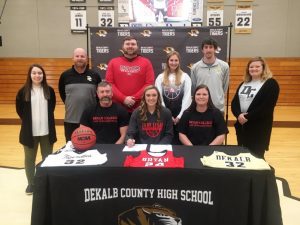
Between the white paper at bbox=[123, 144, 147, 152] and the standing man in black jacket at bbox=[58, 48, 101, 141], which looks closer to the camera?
the white paper at bbox=[123, 144, 147, 152]

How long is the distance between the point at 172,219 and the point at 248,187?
621 millimetres

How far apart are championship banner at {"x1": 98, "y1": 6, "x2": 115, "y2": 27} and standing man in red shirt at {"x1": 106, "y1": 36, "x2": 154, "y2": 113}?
5285mm

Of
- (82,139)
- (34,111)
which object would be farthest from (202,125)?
(34,111)

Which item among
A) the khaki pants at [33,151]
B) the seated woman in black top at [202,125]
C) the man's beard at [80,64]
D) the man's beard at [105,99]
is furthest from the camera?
the man's beard at [80,64]

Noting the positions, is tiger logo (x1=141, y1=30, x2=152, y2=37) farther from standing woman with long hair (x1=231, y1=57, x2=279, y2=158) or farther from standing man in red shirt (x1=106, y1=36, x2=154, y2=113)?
standing woman with long hair (x1=231, y1=57, x2=279, y2=158)

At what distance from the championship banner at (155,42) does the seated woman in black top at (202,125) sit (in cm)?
256

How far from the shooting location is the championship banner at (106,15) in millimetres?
9094

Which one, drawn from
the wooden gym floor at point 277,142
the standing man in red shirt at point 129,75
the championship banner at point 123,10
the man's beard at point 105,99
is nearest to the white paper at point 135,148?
the man's beard at point 105,99

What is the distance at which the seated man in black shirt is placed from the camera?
11.8 ft

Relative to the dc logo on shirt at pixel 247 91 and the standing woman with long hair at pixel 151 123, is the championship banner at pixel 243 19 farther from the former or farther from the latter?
the standing woman with long hair at pixel 151 123

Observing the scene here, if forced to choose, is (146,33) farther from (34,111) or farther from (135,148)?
(135,148)

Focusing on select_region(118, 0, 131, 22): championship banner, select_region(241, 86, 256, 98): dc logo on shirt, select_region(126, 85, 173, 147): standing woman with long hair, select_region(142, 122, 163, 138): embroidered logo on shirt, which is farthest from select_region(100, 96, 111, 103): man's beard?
select_region(118, 0, 131, 22): championship banner

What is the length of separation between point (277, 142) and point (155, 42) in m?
2.98

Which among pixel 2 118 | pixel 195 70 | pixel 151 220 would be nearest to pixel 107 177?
pixel 151 220
